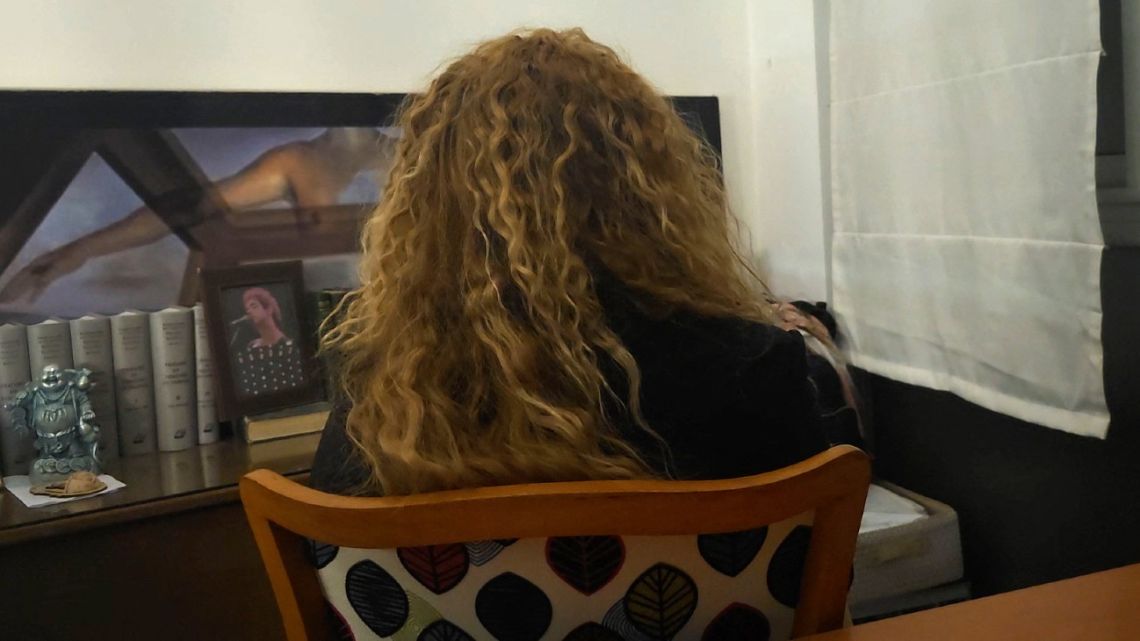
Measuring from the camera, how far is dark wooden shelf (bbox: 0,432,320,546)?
1.38m

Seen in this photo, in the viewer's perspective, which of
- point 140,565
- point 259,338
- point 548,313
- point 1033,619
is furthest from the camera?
point 259,338

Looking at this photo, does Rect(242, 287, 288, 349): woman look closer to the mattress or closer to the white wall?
the white wall

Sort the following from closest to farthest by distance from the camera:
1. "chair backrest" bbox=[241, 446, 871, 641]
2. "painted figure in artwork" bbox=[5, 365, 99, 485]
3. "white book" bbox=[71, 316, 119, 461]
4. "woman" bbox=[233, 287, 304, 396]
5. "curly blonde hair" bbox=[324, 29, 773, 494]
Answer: "chair backrest" bbox=[241, 446, 871, 641] → "curly blonde hair" bbox=[324, 29, 773, 494] → "painted figure in artwork" bbox=[5, 365, 99, 485] → "white book" bbox=[71, 316, 119, 461] → "woman" bbox=[233, 287, 304, 396]

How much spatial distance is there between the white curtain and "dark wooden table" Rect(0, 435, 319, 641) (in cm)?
115

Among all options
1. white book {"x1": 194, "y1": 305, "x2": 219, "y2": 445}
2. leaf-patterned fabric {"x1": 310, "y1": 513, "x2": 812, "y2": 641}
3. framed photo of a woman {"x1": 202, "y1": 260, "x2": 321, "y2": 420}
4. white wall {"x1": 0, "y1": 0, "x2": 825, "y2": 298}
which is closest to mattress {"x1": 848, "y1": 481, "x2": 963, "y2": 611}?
white wall {"x1": 0, "y1": 0, "x2": 825, "y2": 298}

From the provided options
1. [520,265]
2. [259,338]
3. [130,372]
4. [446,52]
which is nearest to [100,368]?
[130,372]

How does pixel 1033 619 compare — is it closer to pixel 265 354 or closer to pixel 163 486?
pixel 163 486

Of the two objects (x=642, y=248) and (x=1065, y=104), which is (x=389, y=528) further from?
(x=1065, y=104)

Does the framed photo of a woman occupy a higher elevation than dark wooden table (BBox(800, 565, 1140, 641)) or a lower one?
higher

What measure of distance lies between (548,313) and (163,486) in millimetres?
937

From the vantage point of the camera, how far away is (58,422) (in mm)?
1549

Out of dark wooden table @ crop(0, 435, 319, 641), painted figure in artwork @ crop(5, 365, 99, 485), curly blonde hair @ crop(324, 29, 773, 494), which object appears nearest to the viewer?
curly blonde hair @ crop(324, 29, 773, 494)

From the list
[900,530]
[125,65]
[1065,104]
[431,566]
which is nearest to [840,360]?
[900,530]

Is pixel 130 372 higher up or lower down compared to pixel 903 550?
higher up
